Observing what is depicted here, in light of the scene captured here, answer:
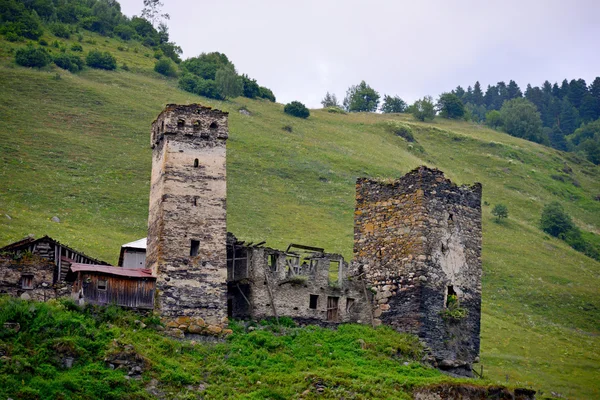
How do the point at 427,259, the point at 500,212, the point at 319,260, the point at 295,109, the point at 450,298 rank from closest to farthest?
the point at 427,259 → the point at 450,298 → the point at 319,260 → the point at 500,212 → the point at 295,109

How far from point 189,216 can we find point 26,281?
24.2 ft

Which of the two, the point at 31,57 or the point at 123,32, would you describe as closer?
the point at 31,57

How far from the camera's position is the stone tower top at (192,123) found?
44.2m

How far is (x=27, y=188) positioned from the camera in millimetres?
82750

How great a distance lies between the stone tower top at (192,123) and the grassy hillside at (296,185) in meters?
24.6

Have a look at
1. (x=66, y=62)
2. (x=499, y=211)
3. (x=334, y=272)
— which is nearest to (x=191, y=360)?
(x=334, y=272)

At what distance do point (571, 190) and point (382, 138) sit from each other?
29.1m

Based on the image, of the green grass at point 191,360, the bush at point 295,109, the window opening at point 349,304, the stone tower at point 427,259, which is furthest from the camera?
the bush at point 295,109

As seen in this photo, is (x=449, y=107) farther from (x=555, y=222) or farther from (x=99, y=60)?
(x=99, y=60)

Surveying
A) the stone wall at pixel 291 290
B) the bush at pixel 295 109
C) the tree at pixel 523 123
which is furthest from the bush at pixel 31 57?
the tree at pixel 523 123

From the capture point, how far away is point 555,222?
122125 millimetres

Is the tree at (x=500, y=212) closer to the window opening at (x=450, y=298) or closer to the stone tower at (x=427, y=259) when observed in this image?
the stone tower at (x=427, y=259)

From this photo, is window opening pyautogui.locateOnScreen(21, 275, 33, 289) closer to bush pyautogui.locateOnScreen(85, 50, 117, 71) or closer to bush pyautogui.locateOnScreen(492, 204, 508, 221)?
bush pyautogui.locateOnScreen(492, 204, 508, 221)

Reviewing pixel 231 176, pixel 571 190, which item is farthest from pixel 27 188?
pixel 571 190
